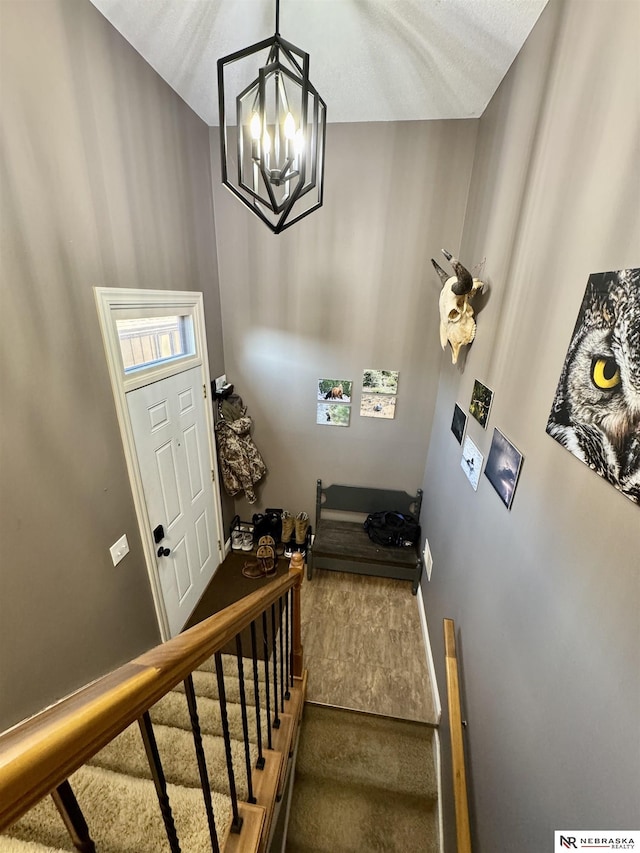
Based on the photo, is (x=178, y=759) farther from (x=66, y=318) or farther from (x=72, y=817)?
(x=66, y=318)

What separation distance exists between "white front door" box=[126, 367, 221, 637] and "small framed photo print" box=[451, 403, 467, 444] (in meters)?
2.00

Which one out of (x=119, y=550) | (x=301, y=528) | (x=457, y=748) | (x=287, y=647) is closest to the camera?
(x=457, y=748)

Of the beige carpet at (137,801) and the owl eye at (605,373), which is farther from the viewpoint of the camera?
the beige carpet at (137,801)

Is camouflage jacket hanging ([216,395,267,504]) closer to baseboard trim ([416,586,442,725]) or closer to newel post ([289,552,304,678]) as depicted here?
newel post ([289,552,304,678])

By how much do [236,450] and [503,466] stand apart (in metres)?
2.31

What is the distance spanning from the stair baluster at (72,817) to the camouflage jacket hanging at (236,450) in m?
2.59

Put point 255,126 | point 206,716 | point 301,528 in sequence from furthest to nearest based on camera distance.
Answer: point 301,528, point 206,716, point 255,126

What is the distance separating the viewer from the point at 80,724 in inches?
Answer: 18.6

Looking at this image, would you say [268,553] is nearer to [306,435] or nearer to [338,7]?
[306,435]

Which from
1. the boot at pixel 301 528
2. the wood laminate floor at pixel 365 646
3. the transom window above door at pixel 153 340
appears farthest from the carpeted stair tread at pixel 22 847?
the boot at pixel 301 528

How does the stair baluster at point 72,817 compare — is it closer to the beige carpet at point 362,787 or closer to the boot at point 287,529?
the beige carpet at point 362,787

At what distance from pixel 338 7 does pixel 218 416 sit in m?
2.65

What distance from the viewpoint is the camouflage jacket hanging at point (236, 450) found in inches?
122

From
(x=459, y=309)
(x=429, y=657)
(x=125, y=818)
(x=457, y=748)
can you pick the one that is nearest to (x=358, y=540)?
(x=429, y=657)
